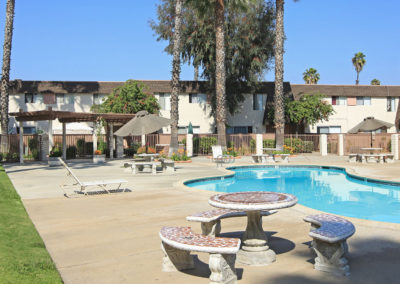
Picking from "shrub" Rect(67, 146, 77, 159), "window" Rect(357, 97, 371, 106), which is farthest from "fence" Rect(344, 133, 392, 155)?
"shrub" Rect(67, 146, 77, 159)

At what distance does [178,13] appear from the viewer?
2666 cm

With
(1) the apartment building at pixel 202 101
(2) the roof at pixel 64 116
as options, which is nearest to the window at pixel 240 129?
(1) the apartment building at pixel 202 101

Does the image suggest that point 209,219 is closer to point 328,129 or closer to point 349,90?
point 328,129

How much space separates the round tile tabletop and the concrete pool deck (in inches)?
31.6

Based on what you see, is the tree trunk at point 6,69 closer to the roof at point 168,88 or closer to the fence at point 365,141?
A: the roof at point 168,88

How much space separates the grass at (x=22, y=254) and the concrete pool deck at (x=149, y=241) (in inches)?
7.1

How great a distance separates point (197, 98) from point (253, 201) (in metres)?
34.4

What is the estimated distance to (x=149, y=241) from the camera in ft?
21.4

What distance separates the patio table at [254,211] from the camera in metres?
5.09

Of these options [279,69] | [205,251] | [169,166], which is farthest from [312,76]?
[205,251]

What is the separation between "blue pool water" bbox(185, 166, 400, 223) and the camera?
37.9 ft

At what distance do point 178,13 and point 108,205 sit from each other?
63.9 ft

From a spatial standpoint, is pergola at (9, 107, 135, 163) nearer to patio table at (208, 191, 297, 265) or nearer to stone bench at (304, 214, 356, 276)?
patio table at (208, 191, 297, 265)

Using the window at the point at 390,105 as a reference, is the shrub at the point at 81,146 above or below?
below
